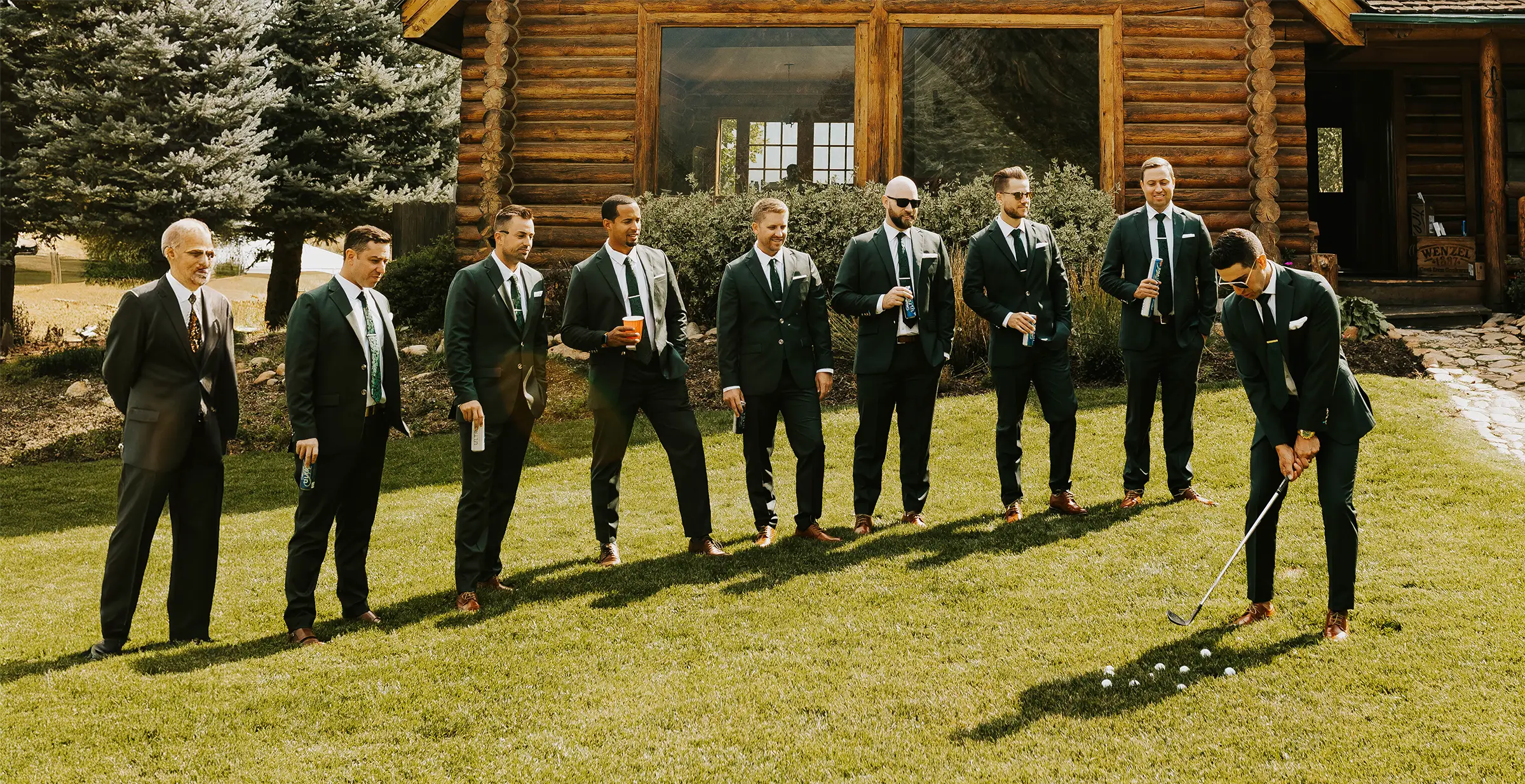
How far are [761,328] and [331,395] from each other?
2381 mm

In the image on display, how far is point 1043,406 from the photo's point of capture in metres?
6.88

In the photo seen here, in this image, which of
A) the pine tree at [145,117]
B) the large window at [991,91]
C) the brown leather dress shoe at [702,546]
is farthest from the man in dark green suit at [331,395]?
the pine tree at [145,117]

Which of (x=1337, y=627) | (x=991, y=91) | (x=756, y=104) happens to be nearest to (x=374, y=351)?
(x=1337, y=627)

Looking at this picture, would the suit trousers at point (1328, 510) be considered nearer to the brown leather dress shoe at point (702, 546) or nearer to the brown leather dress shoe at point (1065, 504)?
the brown leather dress shoe at point (1065, 504)

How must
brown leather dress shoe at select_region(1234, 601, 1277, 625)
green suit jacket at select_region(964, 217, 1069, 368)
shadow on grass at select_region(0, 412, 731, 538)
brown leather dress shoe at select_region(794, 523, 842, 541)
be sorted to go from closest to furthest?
brown leather dress shoe at select_region(1234, 601, 1277, 625) → brown leather dress shoe at select_region(794, 523, 842, 541) → green suit jacket at select_region(964, 217, 1069, 368) → shadow on grass at select_region(0, 412, 731, 538)

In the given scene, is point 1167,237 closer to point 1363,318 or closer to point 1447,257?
point 1363,318

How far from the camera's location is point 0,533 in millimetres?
8195

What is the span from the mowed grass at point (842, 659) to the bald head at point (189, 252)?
5.48 ft

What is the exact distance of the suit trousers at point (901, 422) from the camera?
6.73m

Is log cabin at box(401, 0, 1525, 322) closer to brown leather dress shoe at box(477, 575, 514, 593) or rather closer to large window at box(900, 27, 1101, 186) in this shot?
large window at box(900, 27, 1101, 186)

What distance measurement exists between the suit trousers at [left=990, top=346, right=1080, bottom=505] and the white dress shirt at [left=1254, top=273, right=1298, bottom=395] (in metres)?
2.04

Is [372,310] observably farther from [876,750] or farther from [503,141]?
[503,141]

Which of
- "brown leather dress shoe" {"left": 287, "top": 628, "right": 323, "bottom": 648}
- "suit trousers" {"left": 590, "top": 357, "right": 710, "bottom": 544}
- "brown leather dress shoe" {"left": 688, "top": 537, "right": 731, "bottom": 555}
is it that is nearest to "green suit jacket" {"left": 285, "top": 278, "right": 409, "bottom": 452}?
"brown leather dress shoe" {"left": 287, "top": 628, "right": 323, "bottom": 648}

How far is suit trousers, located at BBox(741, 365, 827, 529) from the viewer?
6.62m
